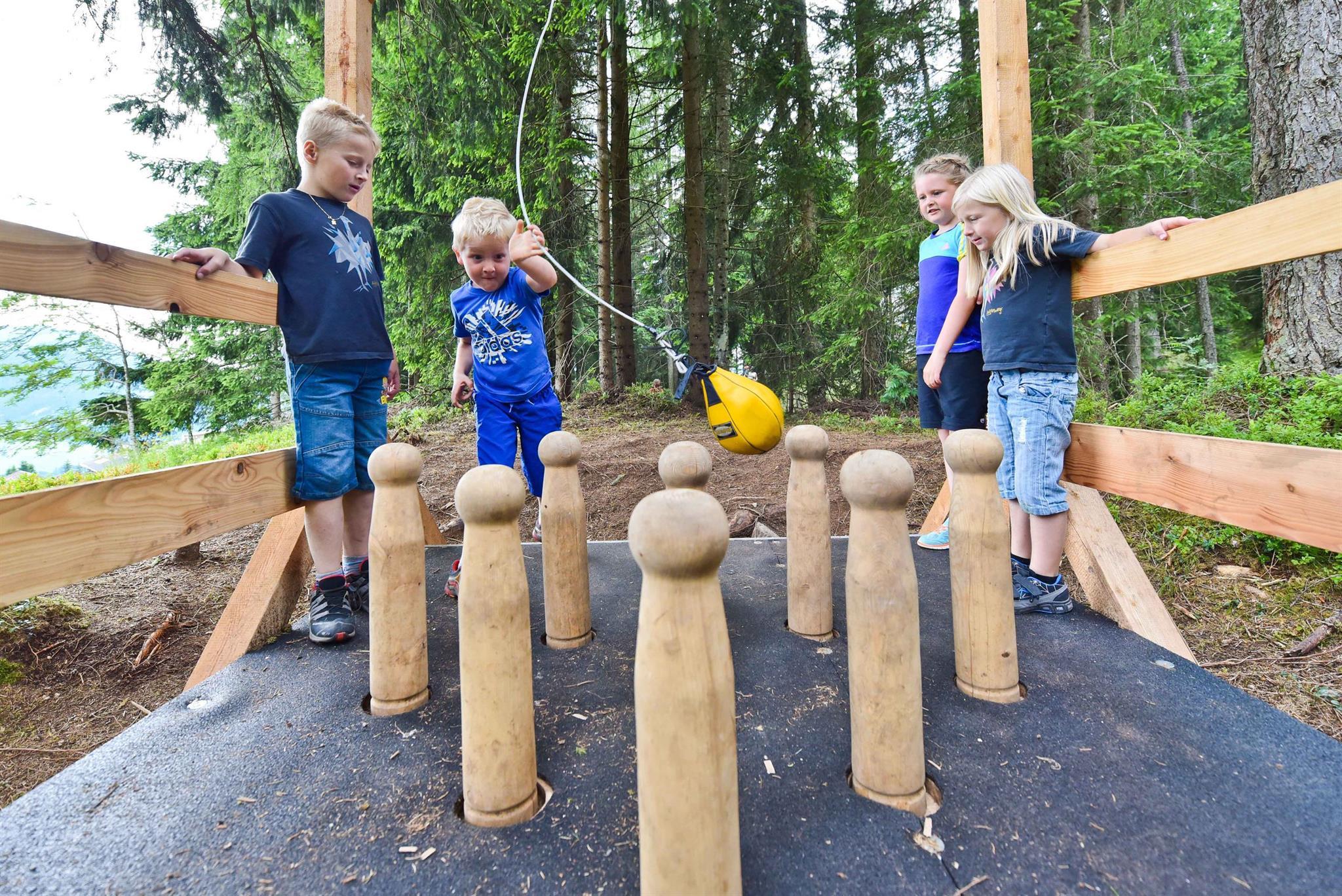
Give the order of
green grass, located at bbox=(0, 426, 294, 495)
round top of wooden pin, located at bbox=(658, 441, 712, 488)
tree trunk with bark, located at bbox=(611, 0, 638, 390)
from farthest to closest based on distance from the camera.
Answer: tree trunk with bark, located at bbox=(611, 0, 638, 390) → green grass, located at bbox=(0, 426, 294, 495) → round top of wooden pin, located at bbox=(658, 441, 712, 488)

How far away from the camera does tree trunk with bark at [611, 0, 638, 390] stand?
25.0 ft

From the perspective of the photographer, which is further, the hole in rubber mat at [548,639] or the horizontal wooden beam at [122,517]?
the hole in rubber mat at [548,639]

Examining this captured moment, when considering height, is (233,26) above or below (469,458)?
above

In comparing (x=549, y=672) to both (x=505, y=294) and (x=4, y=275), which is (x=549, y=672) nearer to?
(x=4, y=275)

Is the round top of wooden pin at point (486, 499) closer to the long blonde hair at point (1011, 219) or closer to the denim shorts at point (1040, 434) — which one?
the denim shorts at point (1040, 434)

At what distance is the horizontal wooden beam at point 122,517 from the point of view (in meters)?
1.27

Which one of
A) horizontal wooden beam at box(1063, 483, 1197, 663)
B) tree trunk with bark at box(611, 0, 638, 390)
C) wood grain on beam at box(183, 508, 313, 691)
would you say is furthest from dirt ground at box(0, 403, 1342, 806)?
tree trunk with bark at box(611, 0, 638, 390)

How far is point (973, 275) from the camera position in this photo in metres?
2.38

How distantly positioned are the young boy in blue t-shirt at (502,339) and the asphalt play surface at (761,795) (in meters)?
1.22

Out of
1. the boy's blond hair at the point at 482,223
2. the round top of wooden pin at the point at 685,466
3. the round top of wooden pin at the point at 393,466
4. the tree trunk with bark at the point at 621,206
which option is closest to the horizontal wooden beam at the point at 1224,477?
the round top of wooden pin at the point at 685,466

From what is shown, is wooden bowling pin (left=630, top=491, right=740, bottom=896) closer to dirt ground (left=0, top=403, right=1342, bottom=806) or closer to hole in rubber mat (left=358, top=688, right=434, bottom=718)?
hole in rubber mat (left=358, top=688, right=434, bottom=718)

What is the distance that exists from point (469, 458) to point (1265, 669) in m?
5.83

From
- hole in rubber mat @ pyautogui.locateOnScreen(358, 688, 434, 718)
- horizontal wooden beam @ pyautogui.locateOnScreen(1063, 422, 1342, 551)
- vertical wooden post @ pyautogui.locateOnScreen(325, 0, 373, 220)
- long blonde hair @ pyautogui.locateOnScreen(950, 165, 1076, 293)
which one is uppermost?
vertical wooden post @ pyautogui.locateOnScreen(325, 0, 373, 220)

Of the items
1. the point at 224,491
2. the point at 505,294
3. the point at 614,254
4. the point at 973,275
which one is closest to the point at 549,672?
the point at 224,491
